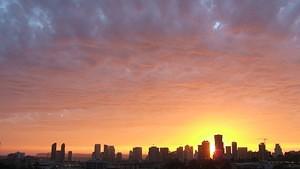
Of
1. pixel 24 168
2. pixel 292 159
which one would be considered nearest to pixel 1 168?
pixel 24 168

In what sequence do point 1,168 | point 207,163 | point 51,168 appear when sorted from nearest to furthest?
point 1,168
point 207,163
point 51,168

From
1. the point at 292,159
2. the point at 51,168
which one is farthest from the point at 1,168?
the point at 292,159

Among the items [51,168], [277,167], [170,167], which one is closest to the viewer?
[277,167]

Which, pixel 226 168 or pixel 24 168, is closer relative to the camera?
pixel 226 168

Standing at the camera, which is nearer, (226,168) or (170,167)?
(226,168)

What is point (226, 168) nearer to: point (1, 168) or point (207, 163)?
point (207, 163)

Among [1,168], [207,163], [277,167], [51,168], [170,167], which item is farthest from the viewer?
[51,168]

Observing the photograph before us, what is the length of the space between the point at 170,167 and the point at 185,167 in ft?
31.3

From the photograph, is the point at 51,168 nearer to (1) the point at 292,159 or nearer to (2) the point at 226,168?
(2) the point at 226,168

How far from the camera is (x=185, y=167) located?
169625mm

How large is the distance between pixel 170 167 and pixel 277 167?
49.6 m

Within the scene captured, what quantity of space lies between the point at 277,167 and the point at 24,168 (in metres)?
101

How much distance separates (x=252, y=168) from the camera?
6437 inches

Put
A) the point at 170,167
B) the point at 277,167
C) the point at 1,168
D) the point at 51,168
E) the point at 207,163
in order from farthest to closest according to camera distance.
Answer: the point at 51,168, the point at 170,167, the point at 207,163, the point at 277,167, the point at 1,168
